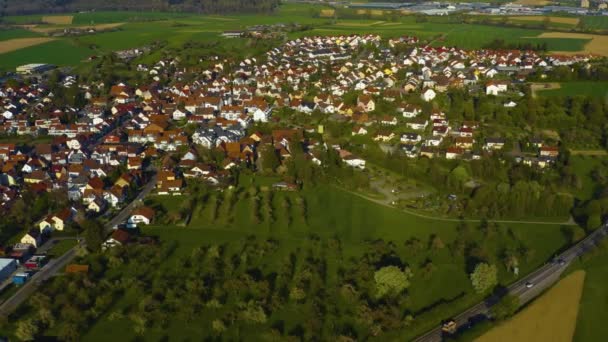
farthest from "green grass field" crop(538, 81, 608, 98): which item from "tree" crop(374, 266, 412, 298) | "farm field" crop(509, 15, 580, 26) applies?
"farm field" crop(509, 15, 580, 26)

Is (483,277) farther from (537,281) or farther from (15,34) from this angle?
(15,34)

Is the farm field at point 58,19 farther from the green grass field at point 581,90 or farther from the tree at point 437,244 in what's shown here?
the tree at point 437,244

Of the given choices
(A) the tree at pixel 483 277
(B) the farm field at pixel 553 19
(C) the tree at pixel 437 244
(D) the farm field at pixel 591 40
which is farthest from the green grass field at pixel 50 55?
(B) the farm field at pixel 553 19

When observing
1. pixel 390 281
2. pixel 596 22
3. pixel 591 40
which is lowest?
pixel 390 281

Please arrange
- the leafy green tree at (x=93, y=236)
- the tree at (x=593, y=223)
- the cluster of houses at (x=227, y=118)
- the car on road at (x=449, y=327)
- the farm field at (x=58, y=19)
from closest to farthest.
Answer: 1. the car on road at (x=449, y=327)
2. the leafy green tree at (x=93, y=236)
3. the tree at (x=593, y=223)
4. the cluster of houses at (x=227, y=118)
5. the farm field at (x=58, y=19)

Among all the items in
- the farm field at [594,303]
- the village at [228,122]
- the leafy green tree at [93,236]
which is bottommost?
the farm field at [594,303]

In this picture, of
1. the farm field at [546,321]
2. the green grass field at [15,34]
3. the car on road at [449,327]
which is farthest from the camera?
the green grass field at [15,34]

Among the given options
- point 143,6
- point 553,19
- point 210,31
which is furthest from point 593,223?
point 143,6
